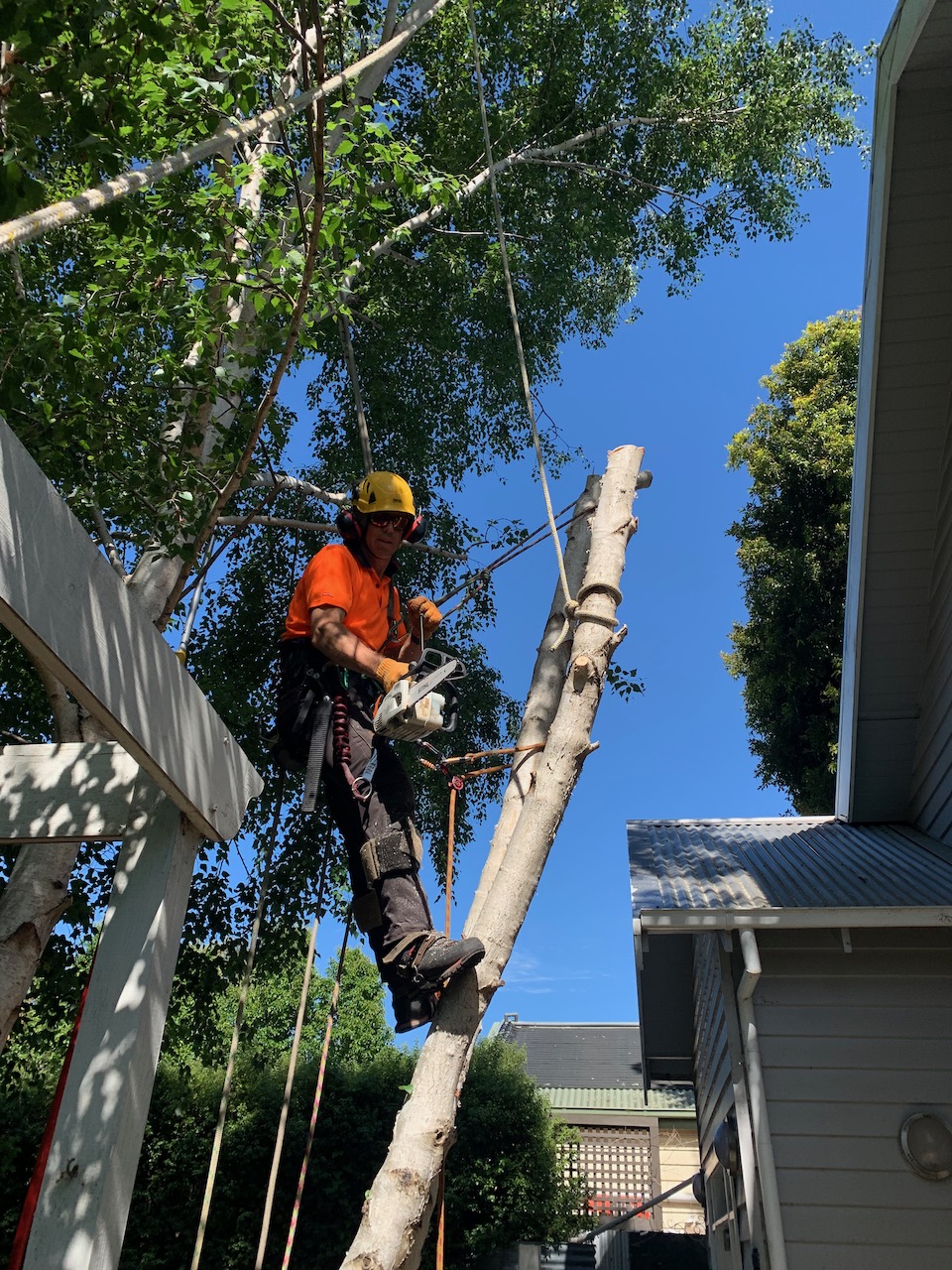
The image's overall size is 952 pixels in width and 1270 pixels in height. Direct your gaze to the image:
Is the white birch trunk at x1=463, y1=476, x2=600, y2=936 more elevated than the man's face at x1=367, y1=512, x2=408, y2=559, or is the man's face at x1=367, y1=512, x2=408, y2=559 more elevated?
the man's face at x1=367, y1=512, x2=408, y2=559

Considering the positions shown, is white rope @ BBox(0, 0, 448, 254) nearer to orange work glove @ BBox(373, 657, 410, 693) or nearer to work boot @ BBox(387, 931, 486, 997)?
orange work glove @ BBox(373, 657, 410, 693)

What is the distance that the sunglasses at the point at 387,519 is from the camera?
3.88 m

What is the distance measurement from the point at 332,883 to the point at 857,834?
405 cm

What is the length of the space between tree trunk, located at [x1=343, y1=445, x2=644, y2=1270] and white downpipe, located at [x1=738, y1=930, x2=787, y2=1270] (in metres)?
2.24

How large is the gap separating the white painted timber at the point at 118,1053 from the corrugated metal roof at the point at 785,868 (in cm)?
324

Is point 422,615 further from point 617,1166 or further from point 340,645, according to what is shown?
point 617,1166

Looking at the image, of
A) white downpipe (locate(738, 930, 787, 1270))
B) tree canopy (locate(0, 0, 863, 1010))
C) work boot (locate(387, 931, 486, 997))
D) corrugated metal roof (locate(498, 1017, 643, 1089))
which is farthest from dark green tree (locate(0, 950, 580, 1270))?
corrugated metal roof (locate(498, 1017, 643, 1089))

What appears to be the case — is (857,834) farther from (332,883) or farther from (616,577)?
(616,577)

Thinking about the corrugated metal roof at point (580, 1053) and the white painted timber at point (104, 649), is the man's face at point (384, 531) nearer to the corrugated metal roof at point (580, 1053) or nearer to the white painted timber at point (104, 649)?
the white painted timber at point (104, 649)

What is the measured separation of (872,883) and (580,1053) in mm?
17999

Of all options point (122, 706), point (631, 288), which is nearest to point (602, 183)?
point (631, 288)

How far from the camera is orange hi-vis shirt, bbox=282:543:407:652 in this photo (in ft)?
11.6

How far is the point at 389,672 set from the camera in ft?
10.7

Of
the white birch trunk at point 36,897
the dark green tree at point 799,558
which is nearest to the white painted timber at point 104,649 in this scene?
the white birch trunk at point 36,897
